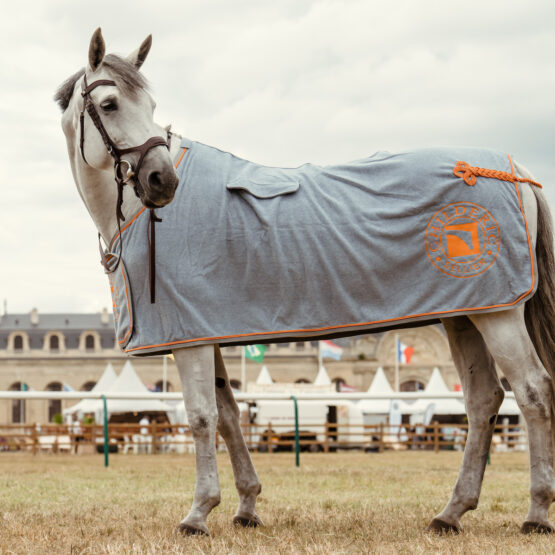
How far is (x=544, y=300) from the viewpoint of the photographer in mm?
4969

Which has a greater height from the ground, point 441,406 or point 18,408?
point 441,406

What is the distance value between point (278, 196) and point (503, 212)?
1.33 meters

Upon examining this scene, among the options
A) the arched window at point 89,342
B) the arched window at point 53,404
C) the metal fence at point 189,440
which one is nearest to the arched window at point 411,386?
the arched window at point 89,342

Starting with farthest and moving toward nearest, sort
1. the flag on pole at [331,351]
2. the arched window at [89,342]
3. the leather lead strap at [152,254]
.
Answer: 1. the arched window at [89,342]
2. the flag on pole at [331,351]
3. the leather lead strap at [152,254]

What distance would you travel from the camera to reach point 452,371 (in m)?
63.2

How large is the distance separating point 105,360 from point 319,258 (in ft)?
227

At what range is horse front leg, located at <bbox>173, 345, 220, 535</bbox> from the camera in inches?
184

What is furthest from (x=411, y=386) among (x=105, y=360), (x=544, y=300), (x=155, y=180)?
(x=155, y=180)

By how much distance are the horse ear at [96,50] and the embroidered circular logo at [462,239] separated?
2105 mm

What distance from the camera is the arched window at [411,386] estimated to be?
64.2 metres

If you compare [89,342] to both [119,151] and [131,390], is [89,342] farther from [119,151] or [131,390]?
[119,151]

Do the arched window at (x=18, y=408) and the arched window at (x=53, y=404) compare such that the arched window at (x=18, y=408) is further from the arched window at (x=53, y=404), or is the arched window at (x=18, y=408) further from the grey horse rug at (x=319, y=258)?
the grey horse rug at (x=319, y=258)

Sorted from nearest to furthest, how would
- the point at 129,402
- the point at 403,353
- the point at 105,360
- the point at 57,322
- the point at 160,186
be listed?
1. the point at 160,186
2. the point at 129,402
3. the point at 403,353
4. the point at 105,360
5. the point at 57,322

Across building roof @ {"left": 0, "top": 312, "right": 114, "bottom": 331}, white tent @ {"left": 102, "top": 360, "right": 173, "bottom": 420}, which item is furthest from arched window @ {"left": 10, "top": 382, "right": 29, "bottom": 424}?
white tent @ {"left": 102, "top": 360, "right": 173, "bottom": 420}
